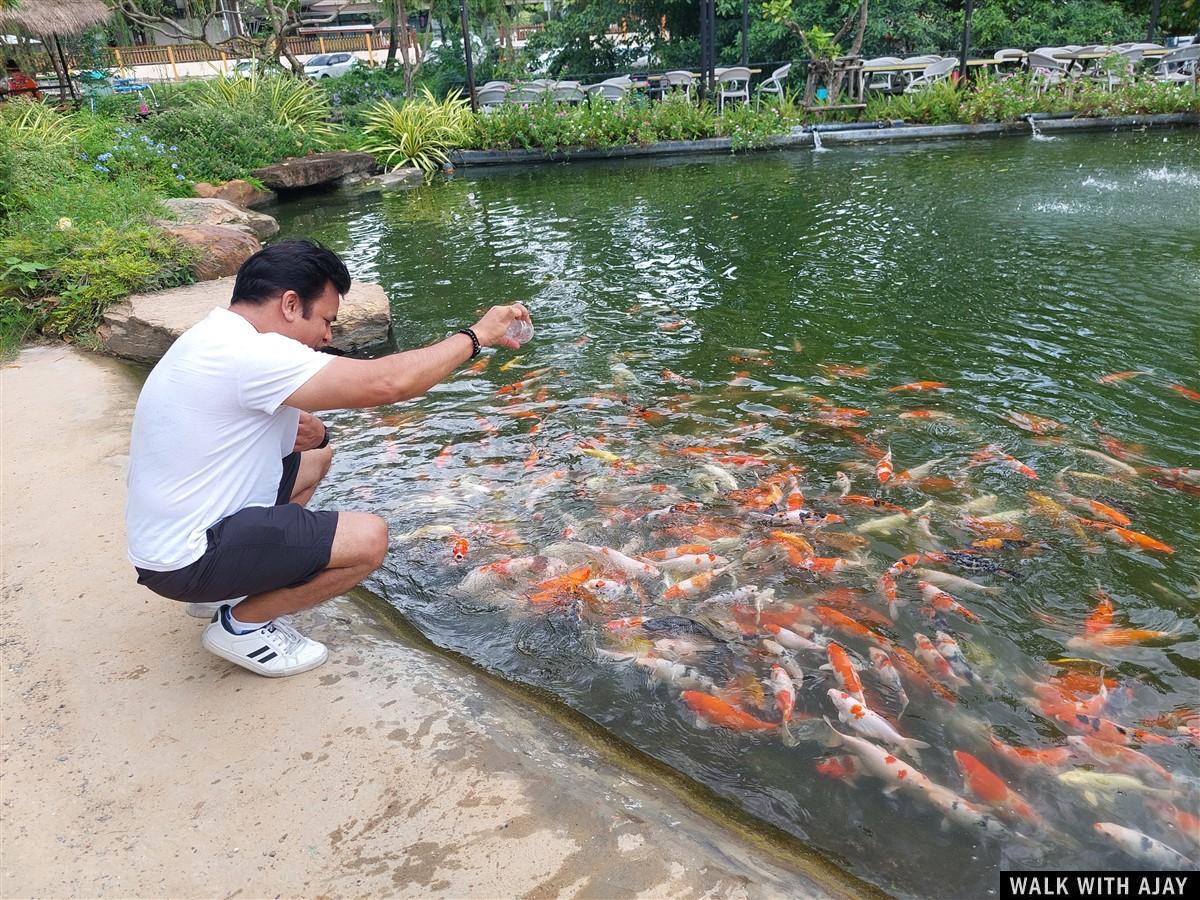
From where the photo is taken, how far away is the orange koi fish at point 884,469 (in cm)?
517

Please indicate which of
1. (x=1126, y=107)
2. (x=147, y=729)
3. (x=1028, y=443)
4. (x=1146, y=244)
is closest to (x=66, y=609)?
(x=147, y=729)

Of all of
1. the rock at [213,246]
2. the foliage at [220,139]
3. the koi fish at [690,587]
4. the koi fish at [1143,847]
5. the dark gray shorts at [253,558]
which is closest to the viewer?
the koi fish at [1143,847]

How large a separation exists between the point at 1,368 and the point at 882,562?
23.2 ft

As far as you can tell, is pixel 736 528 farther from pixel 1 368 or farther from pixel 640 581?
pixel 1 368

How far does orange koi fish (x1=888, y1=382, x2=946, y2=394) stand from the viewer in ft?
20.9

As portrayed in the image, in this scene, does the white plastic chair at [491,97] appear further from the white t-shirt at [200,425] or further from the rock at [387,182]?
the white t-shirt at [200,425]

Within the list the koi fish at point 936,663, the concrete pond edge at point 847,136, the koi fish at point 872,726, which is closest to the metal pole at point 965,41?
the concrete pond edge at point 847,136

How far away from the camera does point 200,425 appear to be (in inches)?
112

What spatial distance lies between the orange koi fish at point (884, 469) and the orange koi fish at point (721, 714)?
2.26m

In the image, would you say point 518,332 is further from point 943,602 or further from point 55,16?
point 55,16

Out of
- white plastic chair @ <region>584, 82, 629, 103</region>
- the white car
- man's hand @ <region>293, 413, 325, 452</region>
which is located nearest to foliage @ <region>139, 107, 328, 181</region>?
white plastic chair @ <region>584, 82, 629, 103</region>

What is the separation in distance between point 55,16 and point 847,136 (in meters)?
17.9

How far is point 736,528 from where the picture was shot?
4.73 m

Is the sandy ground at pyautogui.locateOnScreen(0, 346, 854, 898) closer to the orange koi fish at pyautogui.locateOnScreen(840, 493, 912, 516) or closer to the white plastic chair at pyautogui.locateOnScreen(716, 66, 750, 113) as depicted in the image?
the orange koi fish at pyautogui.locateOnScreen(840, 493, 912, 516)
